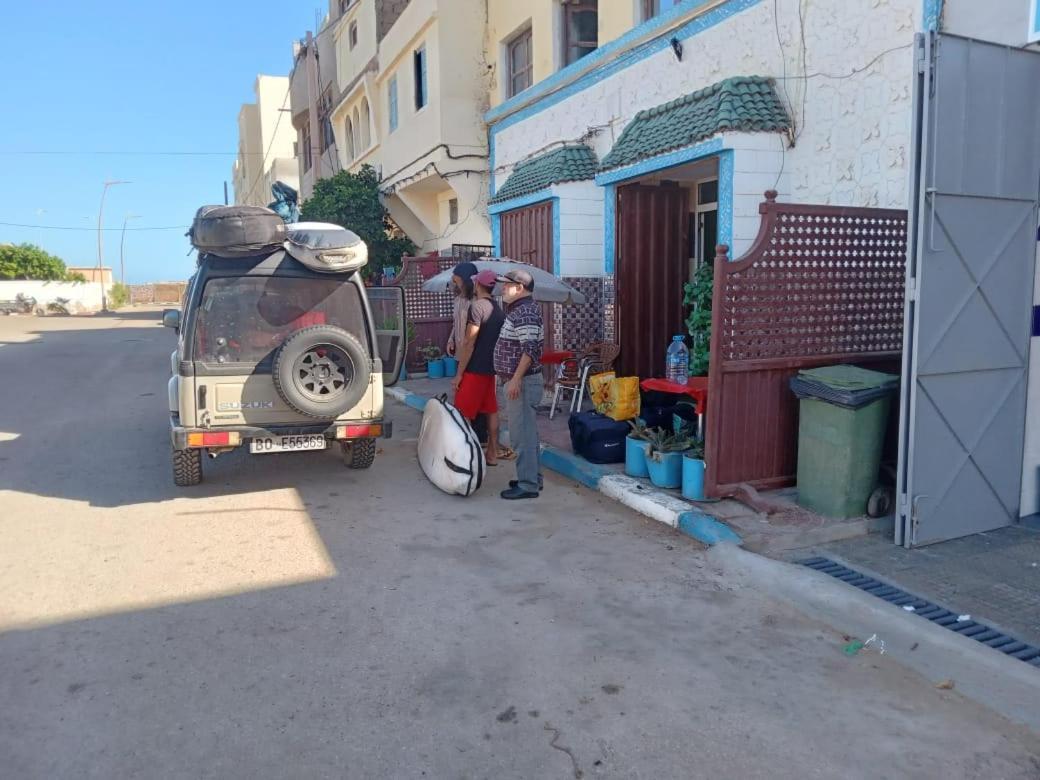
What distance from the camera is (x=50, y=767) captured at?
289 cm

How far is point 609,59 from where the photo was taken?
10352mm

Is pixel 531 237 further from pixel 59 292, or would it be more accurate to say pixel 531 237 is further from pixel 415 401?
pixel 59 292

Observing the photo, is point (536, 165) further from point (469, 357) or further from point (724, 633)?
point (724, 633)

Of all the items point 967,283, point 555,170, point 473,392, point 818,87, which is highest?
point 818,87

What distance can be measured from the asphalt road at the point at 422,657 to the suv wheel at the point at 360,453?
91 centimetres

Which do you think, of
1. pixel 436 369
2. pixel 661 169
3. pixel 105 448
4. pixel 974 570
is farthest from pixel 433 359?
pixel 974 570

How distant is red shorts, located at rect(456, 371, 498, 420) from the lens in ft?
24.1

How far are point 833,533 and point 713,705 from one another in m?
2.42

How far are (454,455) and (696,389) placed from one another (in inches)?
79.1

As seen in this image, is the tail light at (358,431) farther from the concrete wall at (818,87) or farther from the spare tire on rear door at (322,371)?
the concrete wall at (818,87)

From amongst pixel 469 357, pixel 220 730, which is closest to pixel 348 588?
pixel 220 730

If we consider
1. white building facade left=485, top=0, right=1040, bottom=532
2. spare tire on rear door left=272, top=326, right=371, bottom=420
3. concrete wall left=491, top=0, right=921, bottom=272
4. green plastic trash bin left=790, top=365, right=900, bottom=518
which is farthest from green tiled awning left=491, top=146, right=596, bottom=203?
green plastic trash bin left=790, top=365, right=900, bottom=518

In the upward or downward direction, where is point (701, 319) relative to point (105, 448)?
upward

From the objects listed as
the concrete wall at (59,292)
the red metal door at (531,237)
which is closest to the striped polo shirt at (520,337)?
the red metal door at (531,237)
